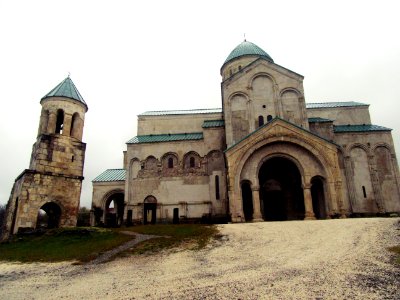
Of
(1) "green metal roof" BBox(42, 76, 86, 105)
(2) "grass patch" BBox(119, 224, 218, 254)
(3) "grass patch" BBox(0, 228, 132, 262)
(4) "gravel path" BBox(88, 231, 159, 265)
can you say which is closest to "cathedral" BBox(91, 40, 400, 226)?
(2) "grass patch" BBox(119, 224, 218, 254)

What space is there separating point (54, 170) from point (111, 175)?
43.8 ft

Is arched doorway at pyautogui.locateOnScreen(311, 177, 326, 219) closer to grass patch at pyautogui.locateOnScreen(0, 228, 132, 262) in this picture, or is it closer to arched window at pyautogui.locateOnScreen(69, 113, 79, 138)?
grass patch at pyautogui.locateOnScreen(0, 228, 132, 262)

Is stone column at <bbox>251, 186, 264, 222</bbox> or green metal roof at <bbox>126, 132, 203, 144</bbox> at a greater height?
green metal roof at <bbox>126, 132, 203, 144</bbox>

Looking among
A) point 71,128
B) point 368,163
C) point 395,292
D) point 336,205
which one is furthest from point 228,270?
Answer: point 368,163

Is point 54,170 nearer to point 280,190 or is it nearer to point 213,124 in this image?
point 213,124

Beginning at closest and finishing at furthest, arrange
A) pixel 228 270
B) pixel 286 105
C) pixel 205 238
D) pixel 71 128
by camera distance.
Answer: pixel 228 270 < pixel 205 238 < pixel 71 128 < pixel 286 105

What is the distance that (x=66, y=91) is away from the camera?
964 inches

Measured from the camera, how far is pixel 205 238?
15.1 metres

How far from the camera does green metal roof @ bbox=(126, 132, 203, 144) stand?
3094 cm

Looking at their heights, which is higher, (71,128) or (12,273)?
(71,128)

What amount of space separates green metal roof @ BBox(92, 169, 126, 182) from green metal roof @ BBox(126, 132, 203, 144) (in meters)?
5.23

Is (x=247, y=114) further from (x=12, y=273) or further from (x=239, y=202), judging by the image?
(x=12, y=273)

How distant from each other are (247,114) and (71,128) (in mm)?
15325

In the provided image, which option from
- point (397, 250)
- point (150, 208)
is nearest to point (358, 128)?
point (150, 208)
